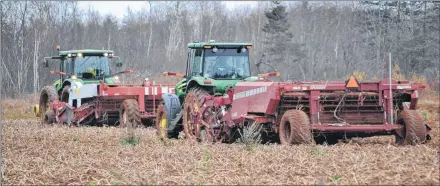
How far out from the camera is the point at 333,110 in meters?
10.4

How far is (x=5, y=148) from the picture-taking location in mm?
10172

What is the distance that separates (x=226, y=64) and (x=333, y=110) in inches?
136

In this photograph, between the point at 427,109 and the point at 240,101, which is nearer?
the point at 240,101

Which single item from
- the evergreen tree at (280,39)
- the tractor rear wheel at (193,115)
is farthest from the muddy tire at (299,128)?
the evergreen tree at (280,39)

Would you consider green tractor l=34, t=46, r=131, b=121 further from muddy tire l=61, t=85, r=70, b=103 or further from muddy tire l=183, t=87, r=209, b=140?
muddy tire l=183, t=87, r=209, b=140

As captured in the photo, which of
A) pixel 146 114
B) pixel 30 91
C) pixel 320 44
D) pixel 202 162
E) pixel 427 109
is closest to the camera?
pixel 202 162

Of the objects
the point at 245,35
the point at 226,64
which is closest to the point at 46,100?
the point at 226,64

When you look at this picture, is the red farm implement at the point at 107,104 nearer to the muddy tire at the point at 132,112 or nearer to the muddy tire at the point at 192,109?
the muddy tire at the point at 132,112

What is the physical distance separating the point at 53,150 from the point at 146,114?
780cm

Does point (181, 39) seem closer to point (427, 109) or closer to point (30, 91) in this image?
point (30, 91)

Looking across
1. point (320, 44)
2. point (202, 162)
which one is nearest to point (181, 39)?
point (320, 44)

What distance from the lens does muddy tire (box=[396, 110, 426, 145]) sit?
10.1 m

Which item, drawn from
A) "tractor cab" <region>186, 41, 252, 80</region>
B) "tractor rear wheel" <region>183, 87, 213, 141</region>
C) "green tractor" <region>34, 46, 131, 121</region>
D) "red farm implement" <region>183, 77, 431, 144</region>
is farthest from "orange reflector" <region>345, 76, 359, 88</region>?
"green tractor" <region>34, 46, 131, 121</region>

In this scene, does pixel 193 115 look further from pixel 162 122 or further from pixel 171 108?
pixel 162 122
